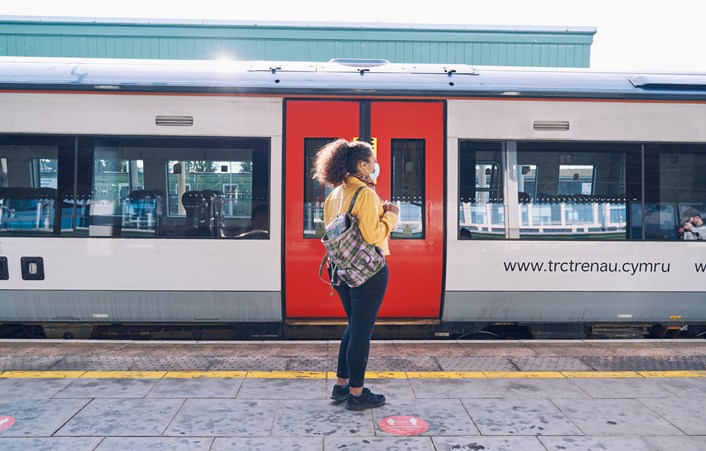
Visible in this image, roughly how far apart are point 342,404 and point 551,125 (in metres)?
3.38

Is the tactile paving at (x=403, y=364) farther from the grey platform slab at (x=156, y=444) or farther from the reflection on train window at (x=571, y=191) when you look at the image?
the grey platform slab at (x=156, y=444)

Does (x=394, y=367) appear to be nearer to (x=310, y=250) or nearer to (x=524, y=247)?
(x=310, y=250)

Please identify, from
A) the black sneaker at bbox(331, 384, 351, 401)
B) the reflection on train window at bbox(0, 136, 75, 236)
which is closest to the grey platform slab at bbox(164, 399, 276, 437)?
the black sneaker at bbox(331, 384, 351, 401)

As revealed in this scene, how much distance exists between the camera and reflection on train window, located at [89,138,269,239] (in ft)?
17.6

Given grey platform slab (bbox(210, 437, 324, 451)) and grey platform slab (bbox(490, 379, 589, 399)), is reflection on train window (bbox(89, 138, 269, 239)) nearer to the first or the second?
grey platform slab (bbox(210, 437, 324, 451))

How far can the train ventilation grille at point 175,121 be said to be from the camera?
536 cm

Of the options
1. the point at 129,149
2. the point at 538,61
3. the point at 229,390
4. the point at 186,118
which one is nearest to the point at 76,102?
the point at 129,149

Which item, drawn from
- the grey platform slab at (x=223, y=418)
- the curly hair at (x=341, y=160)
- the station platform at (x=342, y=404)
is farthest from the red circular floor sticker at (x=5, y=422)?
the curly hair at (x=341, y=160)

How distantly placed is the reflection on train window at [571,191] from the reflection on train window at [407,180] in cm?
98

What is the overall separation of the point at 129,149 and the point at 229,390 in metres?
2.60

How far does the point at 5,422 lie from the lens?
358 cm

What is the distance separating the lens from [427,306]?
5.47m

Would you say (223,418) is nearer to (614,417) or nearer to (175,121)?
(614,417)

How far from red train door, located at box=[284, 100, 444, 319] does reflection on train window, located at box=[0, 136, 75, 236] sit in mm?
2107
